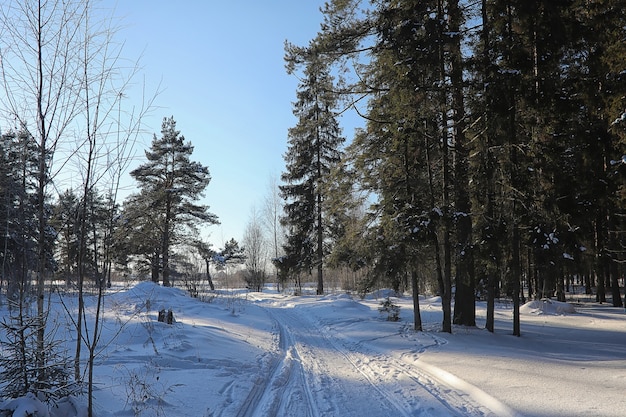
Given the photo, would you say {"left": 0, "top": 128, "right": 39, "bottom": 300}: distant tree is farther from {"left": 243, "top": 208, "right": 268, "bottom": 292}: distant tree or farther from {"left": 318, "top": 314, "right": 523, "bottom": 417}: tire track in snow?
{"left": 243, "top": 208, "right": 268, "bottom": 292}: distant tree

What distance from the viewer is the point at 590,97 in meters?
10.8

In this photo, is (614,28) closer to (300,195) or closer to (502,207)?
(502,207)

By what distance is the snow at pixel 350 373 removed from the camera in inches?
203

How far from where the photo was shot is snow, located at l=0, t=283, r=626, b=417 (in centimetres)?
516

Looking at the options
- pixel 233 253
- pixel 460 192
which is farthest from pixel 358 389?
pixel 233 253

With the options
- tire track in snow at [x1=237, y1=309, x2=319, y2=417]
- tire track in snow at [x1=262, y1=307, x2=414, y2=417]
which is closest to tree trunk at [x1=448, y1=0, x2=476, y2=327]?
tire track in snow at [x1=262, y1=307, x2=414, y2=417]

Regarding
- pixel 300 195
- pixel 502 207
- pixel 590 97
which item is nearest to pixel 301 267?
pixel 300 195

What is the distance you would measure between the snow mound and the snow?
21.8 ft

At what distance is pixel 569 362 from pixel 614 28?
349 inches

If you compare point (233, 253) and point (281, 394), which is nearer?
point (281, 394)

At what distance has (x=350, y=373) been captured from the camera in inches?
293

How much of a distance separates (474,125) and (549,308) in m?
12.5

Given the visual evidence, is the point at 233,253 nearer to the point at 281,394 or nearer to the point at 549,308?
the point at 549,308

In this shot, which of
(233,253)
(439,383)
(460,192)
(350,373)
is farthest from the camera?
(233,253)
